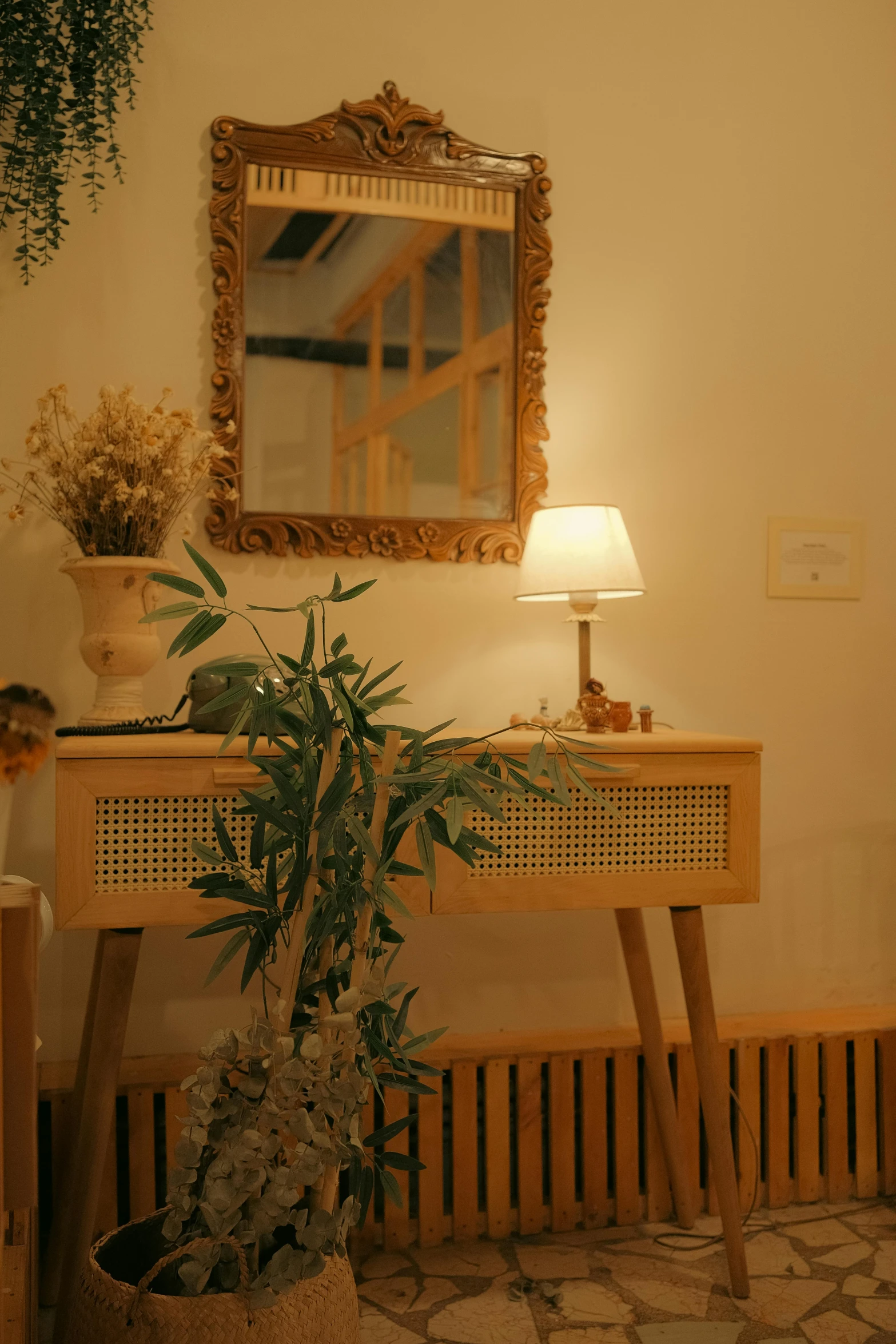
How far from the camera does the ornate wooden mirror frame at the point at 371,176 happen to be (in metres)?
2.20

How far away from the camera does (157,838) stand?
5.46 ft

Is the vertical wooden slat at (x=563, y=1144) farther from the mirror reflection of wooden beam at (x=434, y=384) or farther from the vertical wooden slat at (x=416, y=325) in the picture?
the vertical wooden slat at (x=416, y=325)

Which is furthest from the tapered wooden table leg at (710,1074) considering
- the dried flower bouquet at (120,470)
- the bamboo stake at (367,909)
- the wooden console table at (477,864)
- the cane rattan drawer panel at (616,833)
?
the dried flower bouquet at (120,470)

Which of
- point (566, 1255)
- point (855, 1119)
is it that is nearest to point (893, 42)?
point (855, 1119)

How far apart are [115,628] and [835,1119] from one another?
1831 mm

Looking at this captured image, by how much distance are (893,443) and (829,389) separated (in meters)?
0.21

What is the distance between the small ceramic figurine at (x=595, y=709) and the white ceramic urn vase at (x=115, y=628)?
807mm

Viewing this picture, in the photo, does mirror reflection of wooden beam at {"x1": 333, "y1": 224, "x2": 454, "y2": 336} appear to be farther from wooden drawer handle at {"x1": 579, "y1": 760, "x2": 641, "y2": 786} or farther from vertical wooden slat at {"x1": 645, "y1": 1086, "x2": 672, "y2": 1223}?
vertical wooden slat at {"x1": 645, "y1": 1086, "x2": 672, "y2": 1223}

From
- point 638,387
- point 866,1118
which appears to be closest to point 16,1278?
point 866,1118

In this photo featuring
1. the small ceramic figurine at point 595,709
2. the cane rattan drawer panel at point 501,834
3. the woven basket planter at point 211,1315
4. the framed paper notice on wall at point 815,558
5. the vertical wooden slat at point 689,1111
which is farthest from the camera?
the framed paper notice on wall at point 815,558

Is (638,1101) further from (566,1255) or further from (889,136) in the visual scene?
(889,136)

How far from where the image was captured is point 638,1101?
7.30 feet

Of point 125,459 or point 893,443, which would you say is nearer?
point 125,459

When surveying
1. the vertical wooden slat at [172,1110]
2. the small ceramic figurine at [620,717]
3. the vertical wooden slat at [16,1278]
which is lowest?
the vertical wooden slat at [172,1110]
